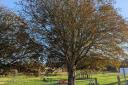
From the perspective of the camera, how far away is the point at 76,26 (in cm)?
3256

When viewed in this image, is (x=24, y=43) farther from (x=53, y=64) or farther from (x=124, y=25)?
(x=124, y=25)

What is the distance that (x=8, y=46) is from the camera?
31.8m

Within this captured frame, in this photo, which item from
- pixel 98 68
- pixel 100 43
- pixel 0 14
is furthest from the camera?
pixel 98 68

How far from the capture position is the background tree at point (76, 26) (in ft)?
107

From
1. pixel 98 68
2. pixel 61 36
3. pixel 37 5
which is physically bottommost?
pixel 98 68

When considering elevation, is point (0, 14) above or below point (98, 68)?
above

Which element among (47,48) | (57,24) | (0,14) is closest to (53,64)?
(47,48)

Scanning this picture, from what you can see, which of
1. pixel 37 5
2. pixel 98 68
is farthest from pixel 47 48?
pixel 98 68

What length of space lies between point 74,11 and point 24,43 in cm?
497

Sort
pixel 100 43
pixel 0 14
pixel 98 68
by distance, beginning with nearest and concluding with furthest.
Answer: pixel 0 14
pixel 100 43
pixel 98 68

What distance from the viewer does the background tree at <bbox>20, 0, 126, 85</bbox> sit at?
32.5 metres

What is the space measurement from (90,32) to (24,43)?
5624 mm

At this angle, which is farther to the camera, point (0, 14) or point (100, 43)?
point (100, 43)

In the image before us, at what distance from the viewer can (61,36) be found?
33.1 meters
